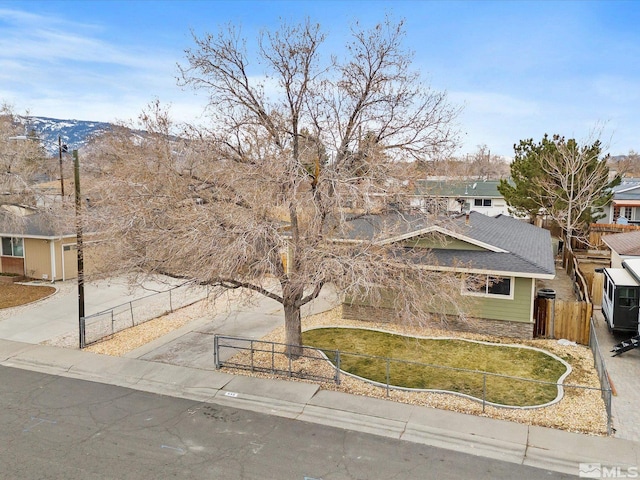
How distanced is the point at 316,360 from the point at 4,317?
12910 millimetres

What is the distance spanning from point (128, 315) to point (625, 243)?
72.1ft

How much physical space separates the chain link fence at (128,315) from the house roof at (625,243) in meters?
17.5

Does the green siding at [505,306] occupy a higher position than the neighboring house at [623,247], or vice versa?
the neighboring house at [623,247]

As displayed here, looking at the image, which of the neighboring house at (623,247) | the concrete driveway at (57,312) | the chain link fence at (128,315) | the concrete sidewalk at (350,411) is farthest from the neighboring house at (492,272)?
the concrete driveway at (57,312)

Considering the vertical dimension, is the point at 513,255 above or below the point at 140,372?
above

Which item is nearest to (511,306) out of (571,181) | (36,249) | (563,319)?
(563,319)

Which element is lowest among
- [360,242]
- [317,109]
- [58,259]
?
[58,259]

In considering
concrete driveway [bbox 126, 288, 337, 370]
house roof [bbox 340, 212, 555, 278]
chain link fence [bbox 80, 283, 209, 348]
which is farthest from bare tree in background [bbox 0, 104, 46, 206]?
house roof [bbox 340, 212, 555, 278]

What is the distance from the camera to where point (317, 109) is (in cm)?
1269

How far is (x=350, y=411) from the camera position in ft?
33.9

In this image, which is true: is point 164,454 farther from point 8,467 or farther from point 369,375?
point 369,375

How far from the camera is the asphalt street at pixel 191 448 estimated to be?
8.10 m

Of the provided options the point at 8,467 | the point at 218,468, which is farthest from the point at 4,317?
the point at 218,468

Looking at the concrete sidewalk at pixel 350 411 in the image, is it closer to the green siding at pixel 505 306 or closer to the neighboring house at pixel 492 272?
the green siding at pixel 505 306
